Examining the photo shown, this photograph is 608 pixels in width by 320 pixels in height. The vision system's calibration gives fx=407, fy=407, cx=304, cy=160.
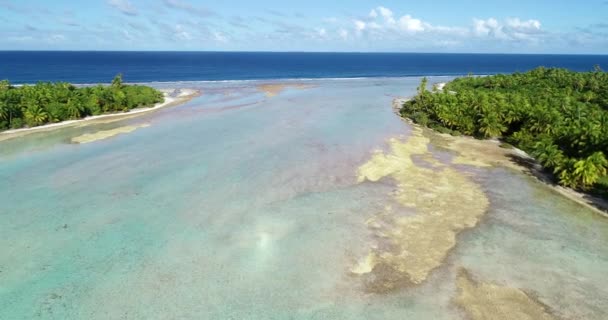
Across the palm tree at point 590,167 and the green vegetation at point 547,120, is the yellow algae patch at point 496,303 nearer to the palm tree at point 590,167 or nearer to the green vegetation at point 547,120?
the palm tree at point 590,167

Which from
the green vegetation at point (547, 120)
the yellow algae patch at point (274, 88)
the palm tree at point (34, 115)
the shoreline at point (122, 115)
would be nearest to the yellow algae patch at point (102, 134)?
the shoreline at point (122, 115)

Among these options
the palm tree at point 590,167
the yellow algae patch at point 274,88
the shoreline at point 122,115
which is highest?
the yellow algae patch at point 274,88

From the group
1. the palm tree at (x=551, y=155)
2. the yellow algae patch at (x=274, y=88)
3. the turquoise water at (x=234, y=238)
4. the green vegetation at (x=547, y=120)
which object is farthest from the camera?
the yellow algae patch at (x=274, y=88)

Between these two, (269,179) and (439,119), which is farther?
(439,119)

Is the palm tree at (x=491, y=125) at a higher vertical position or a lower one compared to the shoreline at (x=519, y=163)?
higher

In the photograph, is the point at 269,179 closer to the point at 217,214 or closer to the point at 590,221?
the point at 217,214

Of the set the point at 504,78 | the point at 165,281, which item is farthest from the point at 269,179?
the point at 504,78

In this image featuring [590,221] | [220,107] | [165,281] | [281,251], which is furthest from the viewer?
[220,107]
